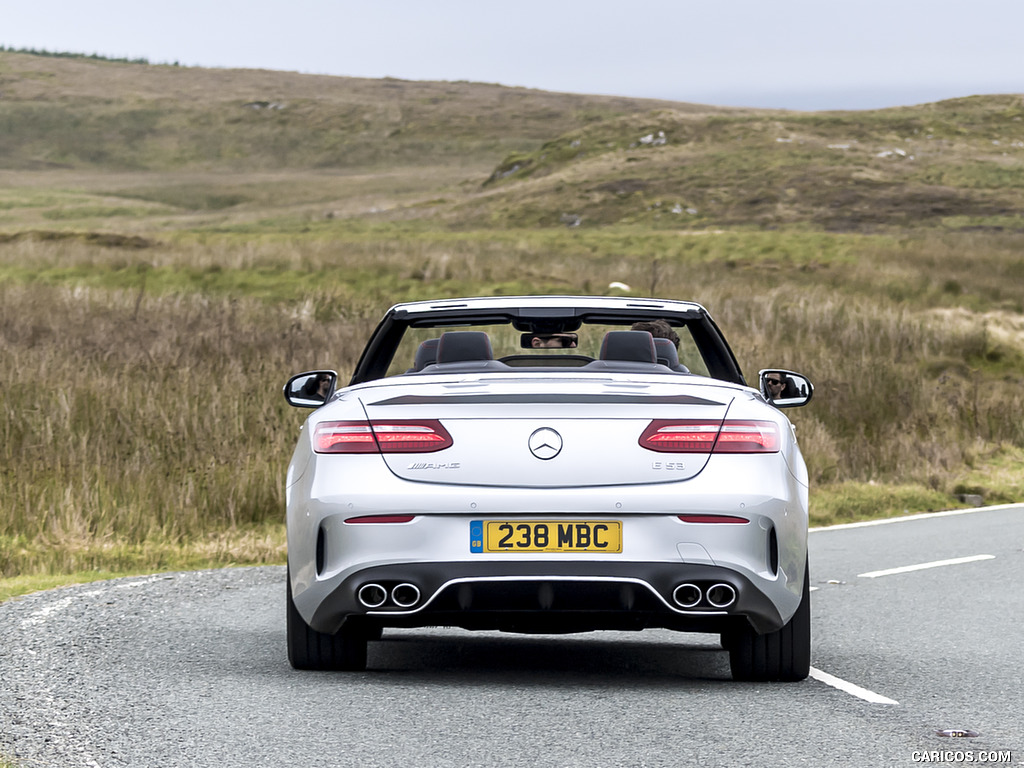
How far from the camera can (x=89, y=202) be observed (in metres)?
109

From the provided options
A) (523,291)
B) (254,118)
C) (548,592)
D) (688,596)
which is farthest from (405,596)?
(254,118)

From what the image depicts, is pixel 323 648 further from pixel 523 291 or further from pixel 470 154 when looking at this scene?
pixel 470 154

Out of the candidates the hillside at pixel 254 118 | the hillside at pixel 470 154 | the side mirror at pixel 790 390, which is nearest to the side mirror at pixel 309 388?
the side mirror at pixel 790 390

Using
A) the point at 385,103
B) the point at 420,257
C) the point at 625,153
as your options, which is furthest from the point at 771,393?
the point at 385,103

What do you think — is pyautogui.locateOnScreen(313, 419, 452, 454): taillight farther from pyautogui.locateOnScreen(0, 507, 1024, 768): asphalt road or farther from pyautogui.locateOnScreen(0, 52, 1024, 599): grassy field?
pyautogui.locateOnScreen(0, 52, 1024, 599): grassy field

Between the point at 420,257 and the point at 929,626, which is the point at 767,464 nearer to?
the point at 929,626

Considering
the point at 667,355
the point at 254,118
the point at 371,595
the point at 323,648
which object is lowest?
the point at 323,648

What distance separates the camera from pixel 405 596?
6141 millimetres

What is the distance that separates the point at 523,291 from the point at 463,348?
28.6m

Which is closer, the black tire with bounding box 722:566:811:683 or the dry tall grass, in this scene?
the black tire with bounding box 722:566:811:683

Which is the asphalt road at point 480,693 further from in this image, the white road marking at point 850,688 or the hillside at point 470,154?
the hillside at point 470,154

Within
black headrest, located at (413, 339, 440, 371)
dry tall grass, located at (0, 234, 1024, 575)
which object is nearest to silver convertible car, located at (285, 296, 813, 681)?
black headrest, located at (413, 339, 440, 371)

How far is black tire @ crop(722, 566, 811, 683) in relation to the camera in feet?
22.0

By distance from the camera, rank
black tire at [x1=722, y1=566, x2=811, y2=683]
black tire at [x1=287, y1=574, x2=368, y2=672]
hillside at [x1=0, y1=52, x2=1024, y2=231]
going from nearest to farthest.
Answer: black tire at [x1=722, y1=566, x2=811, y2=683]
black tire at [x1=287, y1=574, x2=368, y2=672]
hillside at [x1=0, y1=52, x2=1024, y2=231]
